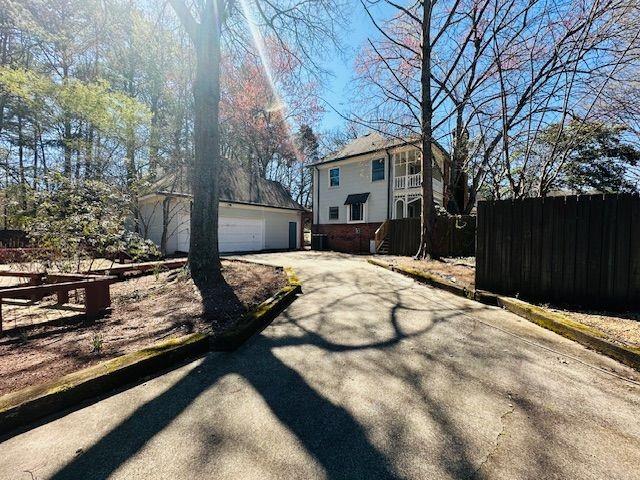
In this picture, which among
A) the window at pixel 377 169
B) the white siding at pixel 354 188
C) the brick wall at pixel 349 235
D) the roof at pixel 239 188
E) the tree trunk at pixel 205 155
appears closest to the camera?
the tree trunk at pixel 205 155

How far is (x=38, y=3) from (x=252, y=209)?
11824 millimetres

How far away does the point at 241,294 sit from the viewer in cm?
489

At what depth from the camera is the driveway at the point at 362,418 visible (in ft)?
4.97

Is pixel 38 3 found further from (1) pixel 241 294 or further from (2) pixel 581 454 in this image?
(2) pixel 581 454

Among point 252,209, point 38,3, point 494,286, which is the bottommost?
point 494,286

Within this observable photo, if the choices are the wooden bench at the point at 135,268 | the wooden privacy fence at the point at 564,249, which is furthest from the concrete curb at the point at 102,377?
the wooden privacy fence at the point at 564,249

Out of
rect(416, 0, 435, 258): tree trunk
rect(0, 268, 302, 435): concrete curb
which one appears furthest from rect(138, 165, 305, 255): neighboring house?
rect(0, 268, 302, 435): concrete curb

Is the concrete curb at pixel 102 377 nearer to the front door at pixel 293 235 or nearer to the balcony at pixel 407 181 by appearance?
Result: the balcony at pixel 407 181

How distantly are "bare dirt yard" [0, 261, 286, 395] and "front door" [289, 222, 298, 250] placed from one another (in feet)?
46.2

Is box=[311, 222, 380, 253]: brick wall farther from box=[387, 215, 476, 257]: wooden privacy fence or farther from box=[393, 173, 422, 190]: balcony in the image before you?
box=[387, 215, 476, 257]: wooden privacy fence

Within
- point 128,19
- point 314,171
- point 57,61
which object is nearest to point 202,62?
point 128,19

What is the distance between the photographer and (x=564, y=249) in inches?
169

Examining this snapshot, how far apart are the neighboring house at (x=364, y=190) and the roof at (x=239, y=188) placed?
2536mm

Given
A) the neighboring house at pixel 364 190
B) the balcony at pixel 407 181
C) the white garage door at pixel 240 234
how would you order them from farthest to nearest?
1. the neighboring house at pixel 364 190
2. the balcony at pixel 407 181
3. the white garage door at pixel 240 234
